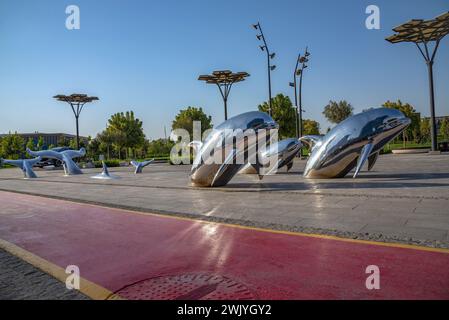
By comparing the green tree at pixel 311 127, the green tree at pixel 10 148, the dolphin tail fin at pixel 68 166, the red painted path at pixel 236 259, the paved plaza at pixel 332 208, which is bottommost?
the red painted path at pixel 236 259

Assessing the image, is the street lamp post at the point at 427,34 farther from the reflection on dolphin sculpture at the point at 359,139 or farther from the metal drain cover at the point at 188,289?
the metal drain cover at the point at 188,289

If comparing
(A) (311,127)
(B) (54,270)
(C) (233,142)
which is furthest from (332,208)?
(A) (311,127)

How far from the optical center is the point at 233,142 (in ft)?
38.0

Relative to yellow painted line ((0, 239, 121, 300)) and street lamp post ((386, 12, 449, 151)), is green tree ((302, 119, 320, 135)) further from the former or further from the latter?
yellow painted line ((0, 239, 121, 300))

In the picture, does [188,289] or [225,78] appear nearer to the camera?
[188,289]

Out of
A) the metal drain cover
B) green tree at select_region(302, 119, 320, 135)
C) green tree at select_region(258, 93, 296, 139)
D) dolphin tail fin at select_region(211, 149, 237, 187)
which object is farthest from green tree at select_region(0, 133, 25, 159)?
the metal drain cover

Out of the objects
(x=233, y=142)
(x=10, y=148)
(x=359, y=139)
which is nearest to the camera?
(x=233, y=142)

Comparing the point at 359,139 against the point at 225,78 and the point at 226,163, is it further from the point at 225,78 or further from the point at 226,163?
the point at 225,78

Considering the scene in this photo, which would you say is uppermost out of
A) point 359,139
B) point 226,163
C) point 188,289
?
point 359,139

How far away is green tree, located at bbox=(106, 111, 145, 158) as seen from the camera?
61.2 meters

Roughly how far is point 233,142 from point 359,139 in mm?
5161

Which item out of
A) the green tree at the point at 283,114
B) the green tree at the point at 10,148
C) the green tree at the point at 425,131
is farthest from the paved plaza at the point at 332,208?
the green tree at the point at 425,131

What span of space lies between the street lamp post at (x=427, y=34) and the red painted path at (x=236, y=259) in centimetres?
3096

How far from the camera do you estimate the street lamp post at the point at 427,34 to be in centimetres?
2834
